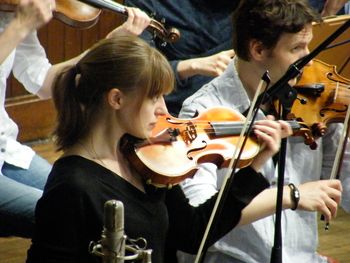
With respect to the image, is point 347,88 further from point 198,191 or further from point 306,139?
point 198,191

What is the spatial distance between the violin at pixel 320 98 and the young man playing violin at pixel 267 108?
0.17ft

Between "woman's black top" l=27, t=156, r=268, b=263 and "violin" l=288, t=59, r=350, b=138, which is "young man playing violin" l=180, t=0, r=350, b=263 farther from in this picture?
"woman's black top" l=27, t=156, r=268, b=263

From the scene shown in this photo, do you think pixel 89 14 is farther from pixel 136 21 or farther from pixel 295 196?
pixel 295 196

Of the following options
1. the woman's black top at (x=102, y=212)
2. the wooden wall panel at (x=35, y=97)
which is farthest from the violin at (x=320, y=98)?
the wooden wall panel at (x=35, y=97)

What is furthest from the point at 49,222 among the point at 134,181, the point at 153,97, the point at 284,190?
the point at 284,190

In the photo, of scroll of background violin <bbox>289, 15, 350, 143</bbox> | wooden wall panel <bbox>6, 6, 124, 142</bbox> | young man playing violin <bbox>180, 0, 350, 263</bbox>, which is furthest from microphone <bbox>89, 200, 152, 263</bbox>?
wooden wall panel <bbox>6, 6, 124, 142</bbox>

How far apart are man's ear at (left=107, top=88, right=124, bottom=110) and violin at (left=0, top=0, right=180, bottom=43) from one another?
30.4 inches

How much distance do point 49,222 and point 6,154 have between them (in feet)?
2.42

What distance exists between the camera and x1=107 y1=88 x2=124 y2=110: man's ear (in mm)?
1662

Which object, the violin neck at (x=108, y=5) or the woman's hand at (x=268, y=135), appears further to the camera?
the violin neck at (x=108, y=5)

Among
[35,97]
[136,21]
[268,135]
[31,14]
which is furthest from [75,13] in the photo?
[35,97]

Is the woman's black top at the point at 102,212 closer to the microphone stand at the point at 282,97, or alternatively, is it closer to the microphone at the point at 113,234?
the microphone stand at the point at 282,97

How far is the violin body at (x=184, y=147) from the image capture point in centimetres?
169

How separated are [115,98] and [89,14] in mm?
873
